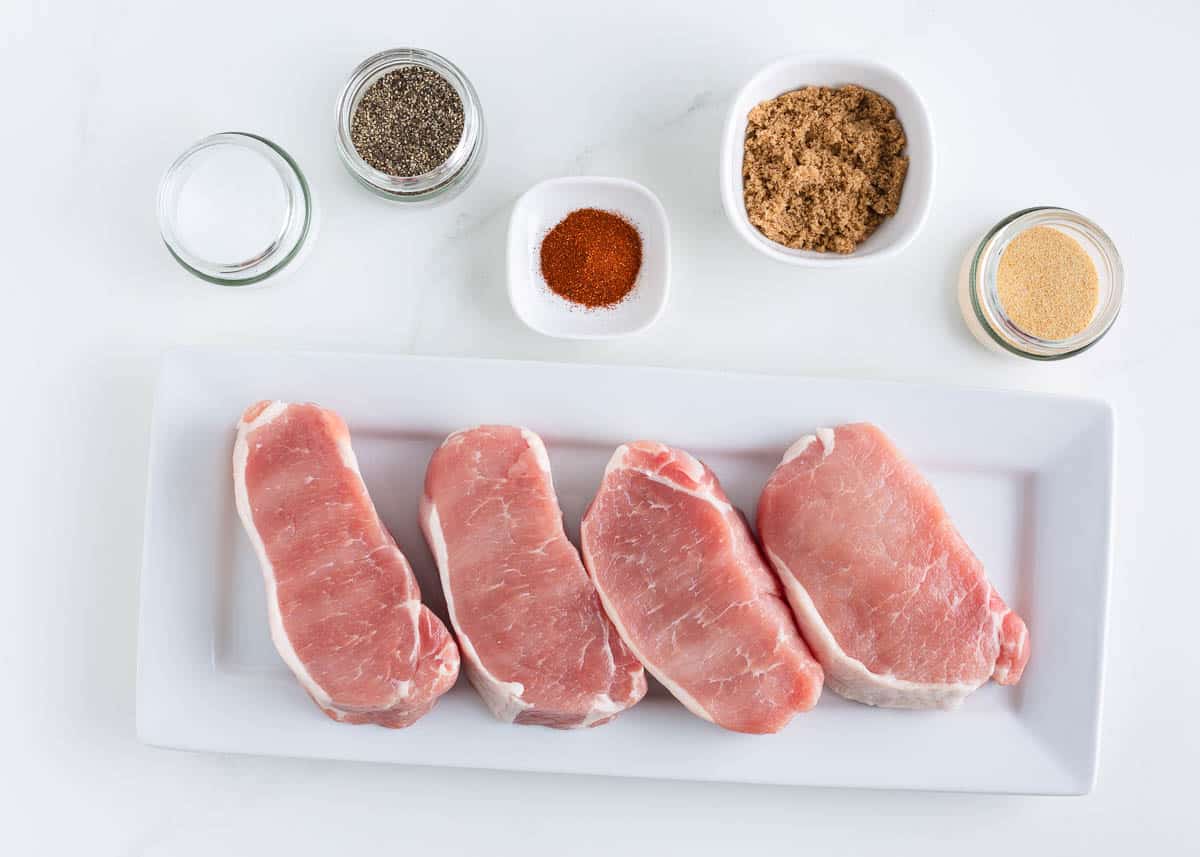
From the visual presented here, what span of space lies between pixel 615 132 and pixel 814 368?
2.15ft

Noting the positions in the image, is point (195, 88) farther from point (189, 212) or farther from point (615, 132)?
point (615, 132)

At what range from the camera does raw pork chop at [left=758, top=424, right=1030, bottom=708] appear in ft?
5.61

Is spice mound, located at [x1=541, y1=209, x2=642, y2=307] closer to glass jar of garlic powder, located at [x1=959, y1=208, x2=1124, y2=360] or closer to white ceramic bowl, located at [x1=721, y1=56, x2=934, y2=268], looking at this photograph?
white ceramic bowl, located at [x1=721, y1=56, x2=934, y2=268]

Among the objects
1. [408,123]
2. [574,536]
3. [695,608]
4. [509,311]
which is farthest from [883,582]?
[408,123]

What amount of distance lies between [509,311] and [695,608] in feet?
2.37

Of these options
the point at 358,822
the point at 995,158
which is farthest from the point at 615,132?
the point at 358,822

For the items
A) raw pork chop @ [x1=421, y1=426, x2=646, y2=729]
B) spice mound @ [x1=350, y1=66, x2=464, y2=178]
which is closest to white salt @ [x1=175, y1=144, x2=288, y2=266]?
spice mound @ [x1=350, y1=66, x2=464, y2=178]

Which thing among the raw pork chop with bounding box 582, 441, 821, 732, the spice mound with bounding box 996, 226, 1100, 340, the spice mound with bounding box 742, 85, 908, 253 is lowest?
the raw pork chop with bounding box 582, 441, 821, 732

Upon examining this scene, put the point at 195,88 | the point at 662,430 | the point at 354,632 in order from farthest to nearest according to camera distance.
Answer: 1. the point at 195,88
2. the point at 662,430
3. the point at 354,632

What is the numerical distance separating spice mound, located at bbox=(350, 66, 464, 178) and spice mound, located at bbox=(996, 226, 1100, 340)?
112cm

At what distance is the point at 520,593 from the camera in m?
1.71

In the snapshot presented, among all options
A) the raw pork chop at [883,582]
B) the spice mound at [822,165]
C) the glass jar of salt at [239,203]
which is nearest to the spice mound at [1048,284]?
the spice mound at [822,165]

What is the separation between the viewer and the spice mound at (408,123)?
5.84 ft

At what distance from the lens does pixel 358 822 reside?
6.24 ft
